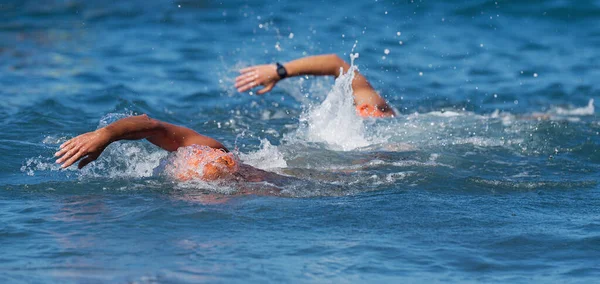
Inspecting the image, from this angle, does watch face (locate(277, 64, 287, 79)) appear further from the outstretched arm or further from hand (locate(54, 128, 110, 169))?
hand (locate(54, 128, 110, 169))

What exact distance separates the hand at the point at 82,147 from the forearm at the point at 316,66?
100 inches

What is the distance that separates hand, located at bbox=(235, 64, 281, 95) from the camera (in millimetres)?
6762

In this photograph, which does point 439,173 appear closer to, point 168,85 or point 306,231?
point 306,231

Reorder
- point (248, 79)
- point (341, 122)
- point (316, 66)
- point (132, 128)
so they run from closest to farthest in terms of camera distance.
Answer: point (132, 128), point (248, 79), point (316, 66), point (341, 122)

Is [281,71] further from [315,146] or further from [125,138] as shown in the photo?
[125,138]

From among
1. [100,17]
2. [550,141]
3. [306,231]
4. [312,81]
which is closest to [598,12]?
[312,81]

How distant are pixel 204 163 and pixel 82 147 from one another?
1.09 meters

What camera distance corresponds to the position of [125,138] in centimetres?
498

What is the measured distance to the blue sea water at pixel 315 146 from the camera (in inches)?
173

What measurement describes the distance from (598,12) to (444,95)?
4919mm

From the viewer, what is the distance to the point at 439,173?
6051mm

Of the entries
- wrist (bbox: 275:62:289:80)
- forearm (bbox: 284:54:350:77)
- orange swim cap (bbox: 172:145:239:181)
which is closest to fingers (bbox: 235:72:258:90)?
wrist (bbox: 275:62:289:80)

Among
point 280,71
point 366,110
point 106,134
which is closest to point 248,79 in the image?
point 280,71

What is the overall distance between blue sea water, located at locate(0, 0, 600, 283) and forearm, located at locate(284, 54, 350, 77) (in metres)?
0.20
